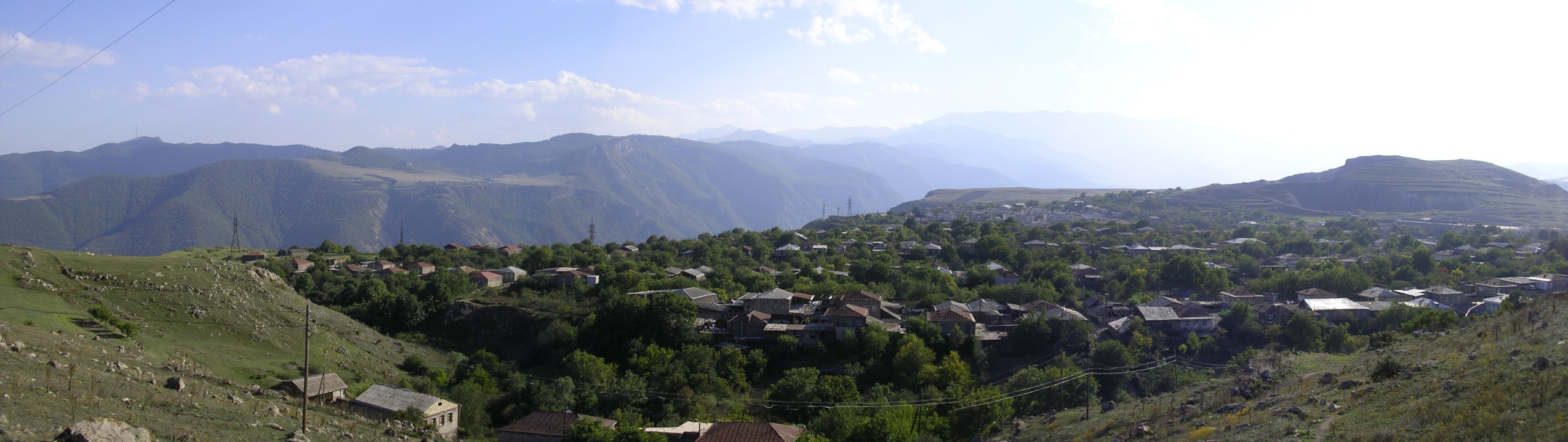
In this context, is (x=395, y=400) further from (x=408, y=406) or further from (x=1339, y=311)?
(x=1339, y=311)

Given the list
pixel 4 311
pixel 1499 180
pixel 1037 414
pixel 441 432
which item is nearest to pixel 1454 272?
pixel 1037 414

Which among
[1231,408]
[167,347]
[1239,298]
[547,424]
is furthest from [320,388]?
[1239,298]

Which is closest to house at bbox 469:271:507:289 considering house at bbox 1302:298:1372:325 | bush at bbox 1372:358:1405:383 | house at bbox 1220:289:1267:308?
house at bbox 1220:289:1267:308

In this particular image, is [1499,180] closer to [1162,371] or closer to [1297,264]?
[1297,264]

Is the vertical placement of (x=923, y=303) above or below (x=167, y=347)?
below

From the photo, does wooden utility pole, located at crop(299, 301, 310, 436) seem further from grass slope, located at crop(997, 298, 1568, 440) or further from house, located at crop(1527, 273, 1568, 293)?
house, located at crop(1527, 273, 1568, 293)

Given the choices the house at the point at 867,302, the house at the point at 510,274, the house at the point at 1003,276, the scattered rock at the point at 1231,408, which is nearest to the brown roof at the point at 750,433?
the scattered rock at the point at 1231,408

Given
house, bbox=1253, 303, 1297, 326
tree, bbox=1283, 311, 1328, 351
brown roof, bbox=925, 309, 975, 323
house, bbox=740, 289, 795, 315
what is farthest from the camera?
house, bbox=740, 289, 795, 315
